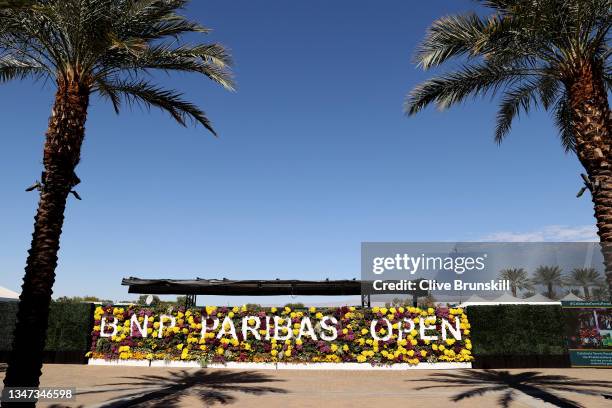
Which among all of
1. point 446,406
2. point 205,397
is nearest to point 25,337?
point 205,397

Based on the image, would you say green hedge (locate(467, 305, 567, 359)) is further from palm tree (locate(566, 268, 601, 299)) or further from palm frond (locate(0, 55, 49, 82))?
palm frond (locate(0, 55, 49, 82))

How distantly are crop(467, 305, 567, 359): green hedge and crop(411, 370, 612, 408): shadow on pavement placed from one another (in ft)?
5.51

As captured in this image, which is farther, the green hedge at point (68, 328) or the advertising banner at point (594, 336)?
the green hedge at point (68, 328)

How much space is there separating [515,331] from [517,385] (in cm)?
532

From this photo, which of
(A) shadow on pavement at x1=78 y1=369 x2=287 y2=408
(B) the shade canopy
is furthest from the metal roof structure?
(A) shadow on pavement at x1=78 y1=369 x2=287 y2=408

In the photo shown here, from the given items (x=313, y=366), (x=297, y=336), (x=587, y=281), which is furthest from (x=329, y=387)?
(x=587, y=281)

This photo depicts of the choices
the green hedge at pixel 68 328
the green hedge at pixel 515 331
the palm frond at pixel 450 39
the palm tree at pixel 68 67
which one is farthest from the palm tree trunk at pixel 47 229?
the green hedge at pixel 515 331

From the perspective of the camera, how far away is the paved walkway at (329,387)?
1102 centimetres

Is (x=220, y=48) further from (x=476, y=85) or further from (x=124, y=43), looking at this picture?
(x=476, y=85)

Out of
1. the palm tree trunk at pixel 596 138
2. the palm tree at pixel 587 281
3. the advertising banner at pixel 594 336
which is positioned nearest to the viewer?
the palm tree trunk at pixel 596 138

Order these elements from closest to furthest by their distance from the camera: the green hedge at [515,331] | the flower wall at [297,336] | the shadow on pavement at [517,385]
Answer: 1. the shadow on pavement at [517,385]
2. the flower wall at [297,336]
3. the green hedge at [515,331]

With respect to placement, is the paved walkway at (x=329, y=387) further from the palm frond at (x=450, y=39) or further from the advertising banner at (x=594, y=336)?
the palm frond at (x=450, y=39)

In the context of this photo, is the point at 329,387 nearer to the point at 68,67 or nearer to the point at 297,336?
the point at 297,336

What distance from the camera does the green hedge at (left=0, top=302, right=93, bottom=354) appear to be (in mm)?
18828
